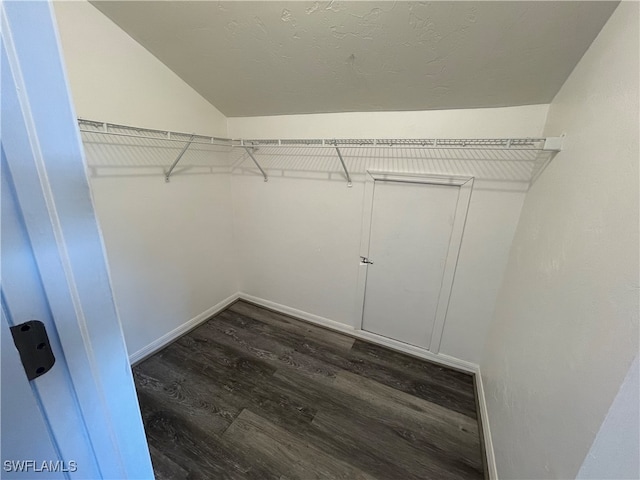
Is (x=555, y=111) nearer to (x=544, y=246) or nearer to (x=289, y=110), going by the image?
(x=544, y=246)

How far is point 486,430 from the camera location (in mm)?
1667

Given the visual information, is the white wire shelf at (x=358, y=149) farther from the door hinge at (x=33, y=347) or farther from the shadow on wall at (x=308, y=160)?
the door hinge at (x=33, y=347)

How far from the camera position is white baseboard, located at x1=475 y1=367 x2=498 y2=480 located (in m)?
1.46

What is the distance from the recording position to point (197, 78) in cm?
209

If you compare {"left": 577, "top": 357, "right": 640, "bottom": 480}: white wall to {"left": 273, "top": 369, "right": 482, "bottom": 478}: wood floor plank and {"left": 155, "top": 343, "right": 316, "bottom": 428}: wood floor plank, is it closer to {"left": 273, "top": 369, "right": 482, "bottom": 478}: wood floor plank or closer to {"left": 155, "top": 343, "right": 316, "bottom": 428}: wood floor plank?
{"left": 273, "top": 369, "right": 482, "bottom": 478}: wood floor plank

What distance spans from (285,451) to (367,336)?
1253 mm

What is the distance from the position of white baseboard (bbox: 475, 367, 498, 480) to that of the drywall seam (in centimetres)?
17

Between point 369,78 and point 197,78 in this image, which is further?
point 197,78

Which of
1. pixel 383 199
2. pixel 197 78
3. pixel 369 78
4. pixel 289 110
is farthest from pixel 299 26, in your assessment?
pixel 383 199

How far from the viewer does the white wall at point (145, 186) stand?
164 centimetres

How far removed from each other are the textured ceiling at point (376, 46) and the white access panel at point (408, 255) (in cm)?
66

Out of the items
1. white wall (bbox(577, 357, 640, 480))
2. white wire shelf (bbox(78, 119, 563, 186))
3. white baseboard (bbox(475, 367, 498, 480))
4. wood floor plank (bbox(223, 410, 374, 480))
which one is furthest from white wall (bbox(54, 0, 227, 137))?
white baseboard (bbox(475, 367, 498, 480))

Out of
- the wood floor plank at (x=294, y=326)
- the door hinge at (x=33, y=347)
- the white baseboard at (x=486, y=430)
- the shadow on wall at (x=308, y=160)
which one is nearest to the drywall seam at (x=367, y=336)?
the wood floor plank at (x=294, y=326)

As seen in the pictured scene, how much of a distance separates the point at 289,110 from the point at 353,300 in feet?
6.12
